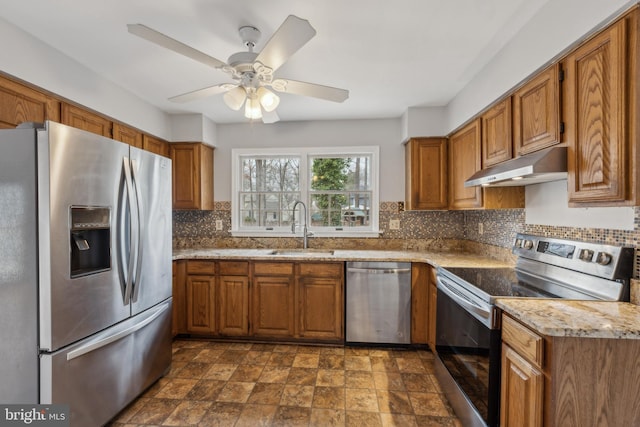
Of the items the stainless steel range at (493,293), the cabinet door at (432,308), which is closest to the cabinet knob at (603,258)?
the stainless steel range at (493,293)

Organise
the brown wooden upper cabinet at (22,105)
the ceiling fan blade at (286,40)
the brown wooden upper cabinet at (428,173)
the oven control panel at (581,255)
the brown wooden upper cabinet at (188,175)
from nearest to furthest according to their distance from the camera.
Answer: the ceiling fan blade at (286,40) < the oven control panel at (581,255) < the brown wooden upper cabinet at (22,105) < the brown wooden upper cabinet at (428,173) < the brown wooden upper cabinet at (188,175)

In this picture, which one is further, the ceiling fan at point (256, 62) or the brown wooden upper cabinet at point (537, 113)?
the brown wooden upper cabinet at point (537, 113)

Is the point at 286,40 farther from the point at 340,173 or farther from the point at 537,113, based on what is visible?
the point at 340,173

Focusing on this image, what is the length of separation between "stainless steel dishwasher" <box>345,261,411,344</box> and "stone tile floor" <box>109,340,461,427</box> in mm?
148

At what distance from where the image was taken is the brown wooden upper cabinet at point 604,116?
3.76 ft

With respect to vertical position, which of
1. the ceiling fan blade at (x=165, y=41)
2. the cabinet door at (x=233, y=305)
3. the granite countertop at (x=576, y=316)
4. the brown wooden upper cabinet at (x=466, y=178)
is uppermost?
the ceiling fan blade at (x=165, y=41)

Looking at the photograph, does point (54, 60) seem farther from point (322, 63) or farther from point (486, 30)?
point (486, 30)

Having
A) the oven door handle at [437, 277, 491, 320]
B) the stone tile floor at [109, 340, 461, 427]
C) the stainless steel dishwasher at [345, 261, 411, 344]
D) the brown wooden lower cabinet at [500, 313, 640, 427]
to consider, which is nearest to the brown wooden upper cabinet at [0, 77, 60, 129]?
the stone tile floor at [109, 340, 461, 427]

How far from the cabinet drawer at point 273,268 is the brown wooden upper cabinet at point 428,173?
4.81ft

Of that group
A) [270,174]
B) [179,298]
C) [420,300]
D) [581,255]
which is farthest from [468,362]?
[270,174]

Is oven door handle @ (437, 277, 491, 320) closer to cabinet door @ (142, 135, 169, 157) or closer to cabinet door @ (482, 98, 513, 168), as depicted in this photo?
cabinet door @ (482, 98, 513, 168)

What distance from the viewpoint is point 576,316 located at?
1.18 metres

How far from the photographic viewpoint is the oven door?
1431mm

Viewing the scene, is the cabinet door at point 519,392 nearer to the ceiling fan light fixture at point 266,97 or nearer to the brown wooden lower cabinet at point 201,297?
the ceiling fan light fixture at point 266,97
